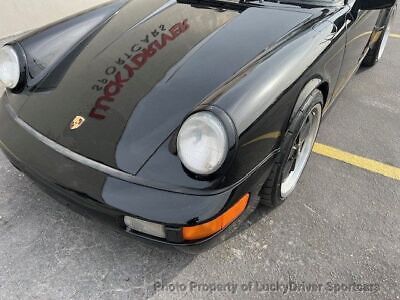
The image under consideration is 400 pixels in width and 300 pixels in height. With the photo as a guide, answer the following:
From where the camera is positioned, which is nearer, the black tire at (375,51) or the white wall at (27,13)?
the black tire at (375,51)

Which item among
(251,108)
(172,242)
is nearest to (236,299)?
(172,242)

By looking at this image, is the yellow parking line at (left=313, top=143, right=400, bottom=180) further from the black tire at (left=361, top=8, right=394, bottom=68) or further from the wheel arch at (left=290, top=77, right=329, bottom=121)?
the black tire at (left=361, top=8, right=394, bottom=68)

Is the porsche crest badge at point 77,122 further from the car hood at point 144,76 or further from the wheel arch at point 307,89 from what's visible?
the wheel arch at point 307,89

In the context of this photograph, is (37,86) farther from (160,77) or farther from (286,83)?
(286,83)

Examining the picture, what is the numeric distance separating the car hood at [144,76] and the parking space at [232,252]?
0.44 metres

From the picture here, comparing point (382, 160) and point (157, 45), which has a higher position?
point (157, 45)

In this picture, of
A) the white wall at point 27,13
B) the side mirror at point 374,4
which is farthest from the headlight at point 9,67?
the white wall at point 27,13

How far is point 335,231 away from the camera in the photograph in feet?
6.85

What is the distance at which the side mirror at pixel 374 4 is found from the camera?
7.69ft

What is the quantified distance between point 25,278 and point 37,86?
1030 mm

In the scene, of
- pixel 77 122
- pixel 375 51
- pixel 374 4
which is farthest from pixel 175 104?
pixel 375 51

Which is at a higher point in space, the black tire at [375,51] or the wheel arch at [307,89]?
the wheel arch at [307,89]

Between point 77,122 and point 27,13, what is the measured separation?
139 inches

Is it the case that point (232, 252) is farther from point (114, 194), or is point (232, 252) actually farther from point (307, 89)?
point (307, 89)
